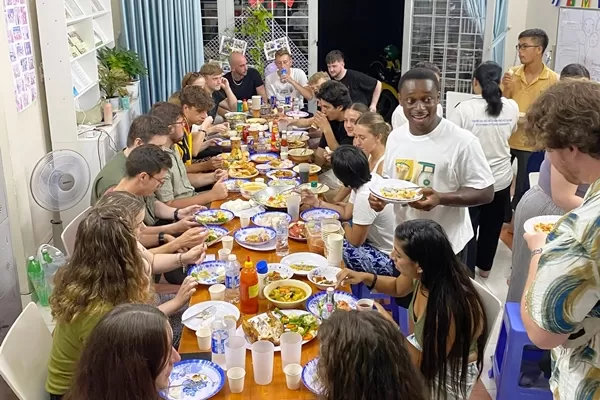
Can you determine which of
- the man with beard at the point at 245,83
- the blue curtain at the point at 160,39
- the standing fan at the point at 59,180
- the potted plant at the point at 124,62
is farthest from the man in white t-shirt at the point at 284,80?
the standing fan at the point at 59,180

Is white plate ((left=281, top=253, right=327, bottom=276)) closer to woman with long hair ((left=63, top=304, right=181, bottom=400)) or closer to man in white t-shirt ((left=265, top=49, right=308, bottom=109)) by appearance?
woman with long hair ((left=63, top=304, right=181, bottom=400))

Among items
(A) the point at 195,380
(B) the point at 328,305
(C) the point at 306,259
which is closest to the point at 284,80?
(C) the point at 306,259

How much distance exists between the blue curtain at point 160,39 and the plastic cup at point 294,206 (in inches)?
143

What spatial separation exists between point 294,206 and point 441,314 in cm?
132

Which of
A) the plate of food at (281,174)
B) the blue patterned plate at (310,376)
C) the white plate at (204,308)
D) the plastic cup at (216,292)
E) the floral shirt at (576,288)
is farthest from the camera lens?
the plate of food at (281,174)

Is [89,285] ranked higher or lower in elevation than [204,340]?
higher

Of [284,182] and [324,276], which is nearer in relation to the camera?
[324,276]

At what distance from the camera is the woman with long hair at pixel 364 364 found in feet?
4.94

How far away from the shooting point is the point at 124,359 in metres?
1.53

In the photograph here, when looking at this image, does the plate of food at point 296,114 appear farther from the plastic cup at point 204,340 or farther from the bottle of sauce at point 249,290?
the plastic cup at point 204,340

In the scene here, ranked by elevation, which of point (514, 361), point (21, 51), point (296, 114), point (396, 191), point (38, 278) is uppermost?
point (21, 51)

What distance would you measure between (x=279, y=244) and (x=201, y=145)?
2.34 meters

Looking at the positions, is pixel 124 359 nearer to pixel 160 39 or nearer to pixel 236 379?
pixel 236 379

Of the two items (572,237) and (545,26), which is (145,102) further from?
(572,237)
